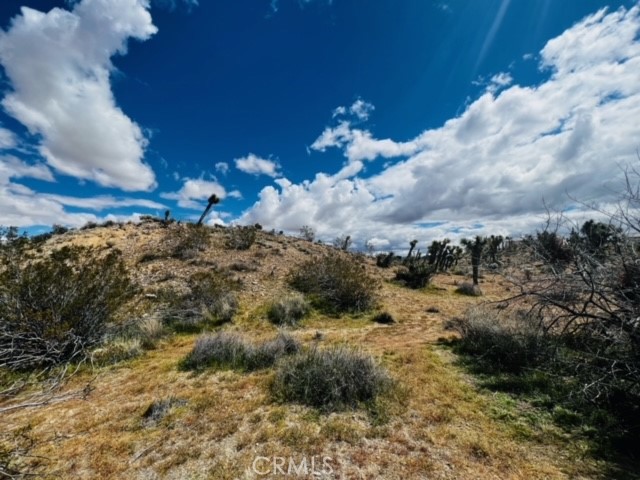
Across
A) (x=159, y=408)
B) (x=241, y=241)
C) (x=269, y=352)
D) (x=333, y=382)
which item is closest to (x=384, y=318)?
(x=269, y=352)

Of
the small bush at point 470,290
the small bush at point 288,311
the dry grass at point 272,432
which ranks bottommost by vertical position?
the dry grass at point 272,432

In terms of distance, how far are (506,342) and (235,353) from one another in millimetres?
5338

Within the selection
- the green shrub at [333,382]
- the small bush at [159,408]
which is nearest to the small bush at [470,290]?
the green shrub at [333,382]

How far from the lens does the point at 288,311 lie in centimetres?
918

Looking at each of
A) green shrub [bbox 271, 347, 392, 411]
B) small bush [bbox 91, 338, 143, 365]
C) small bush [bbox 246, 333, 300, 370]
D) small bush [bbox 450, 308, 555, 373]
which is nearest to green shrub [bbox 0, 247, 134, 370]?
small bush [bbox 91, 338, 143, 365]

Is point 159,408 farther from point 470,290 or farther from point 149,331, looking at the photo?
point 470,290

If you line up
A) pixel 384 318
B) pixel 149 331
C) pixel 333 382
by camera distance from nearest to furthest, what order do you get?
pixel 333 382
pixel 149 331
pixel 384 318

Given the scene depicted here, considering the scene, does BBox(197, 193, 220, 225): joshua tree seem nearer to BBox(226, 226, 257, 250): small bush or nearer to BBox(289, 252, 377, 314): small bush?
BBox(226, 226, 257, 250): small bush

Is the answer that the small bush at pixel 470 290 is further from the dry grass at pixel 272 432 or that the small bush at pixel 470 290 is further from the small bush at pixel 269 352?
the small bush at pixel 269 352

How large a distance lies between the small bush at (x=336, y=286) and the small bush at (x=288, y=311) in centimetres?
108

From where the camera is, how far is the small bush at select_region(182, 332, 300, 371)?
229 inches

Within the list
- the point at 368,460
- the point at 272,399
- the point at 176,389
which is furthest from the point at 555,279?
the point at 176,389

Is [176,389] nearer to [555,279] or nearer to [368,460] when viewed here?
[368,460]

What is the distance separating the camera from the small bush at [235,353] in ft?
19.1
